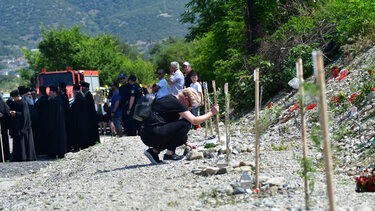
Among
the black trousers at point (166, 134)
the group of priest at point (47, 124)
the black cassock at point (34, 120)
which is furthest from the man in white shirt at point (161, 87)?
the black trousers at point (166, 134)

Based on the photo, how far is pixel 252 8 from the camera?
1984 centimetres

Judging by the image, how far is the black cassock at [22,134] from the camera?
13.7 metres

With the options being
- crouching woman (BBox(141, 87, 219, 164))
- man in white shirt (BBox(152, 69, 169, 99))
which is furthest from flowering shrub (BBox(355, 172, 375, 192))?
man in white shirt (BBox(152, 69, 169, 99))

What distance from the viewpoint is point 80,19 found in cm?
17350

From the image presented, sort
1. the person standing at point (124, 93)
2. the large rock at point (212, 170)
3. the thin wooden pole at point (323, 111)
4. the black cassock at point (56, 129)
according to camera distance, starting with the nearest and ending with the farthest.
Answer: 1. the thin wooden pole at point (323, 111)
2. the large rock at point (212, 170)
3. the black cassock at point (56, 129)
4. the person standing at point (124, 93)

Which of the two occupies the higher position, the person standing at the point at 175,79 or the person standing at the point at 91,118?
the person standing at the point at 175,79

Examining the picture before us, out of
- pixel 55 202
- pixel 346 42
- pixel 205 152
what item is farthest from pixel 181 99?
pixel 346 42

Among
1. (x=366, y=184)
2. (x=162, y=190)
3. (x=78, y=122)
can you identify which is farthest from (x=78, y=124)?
(x=366, y=184)

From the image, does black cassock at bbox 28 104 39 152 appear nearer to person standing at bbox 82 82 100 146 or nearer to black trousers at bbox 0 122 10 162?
black trousers at bbox 0 122 10 162

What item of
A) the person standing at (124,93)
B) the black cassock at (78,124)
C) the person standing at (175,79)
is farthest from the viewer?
the person standing at (124,93)

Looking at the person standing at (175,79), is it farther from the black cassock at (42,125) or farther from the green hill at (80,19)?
the green hill at (80,19)

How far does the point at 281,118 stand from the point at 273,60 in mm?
4389

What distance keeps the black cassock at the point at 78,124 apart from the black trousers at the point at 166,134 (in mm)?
6394

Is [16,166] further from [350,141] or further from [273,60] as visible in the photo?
[273,60]
